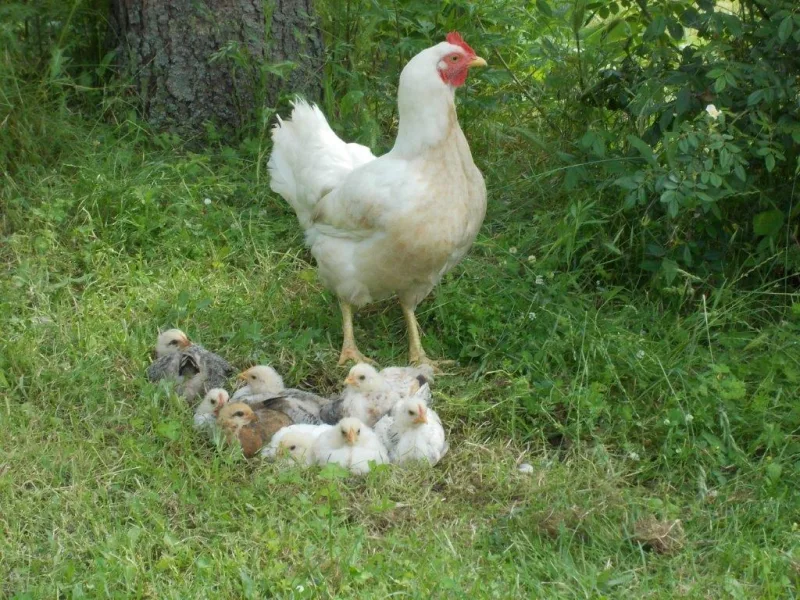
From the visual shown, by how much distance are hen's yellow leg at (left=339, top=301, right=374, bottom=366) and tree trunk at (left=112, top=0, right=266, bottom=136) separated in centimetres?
168

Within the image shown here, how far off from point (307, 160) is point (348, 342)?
0.88 meters

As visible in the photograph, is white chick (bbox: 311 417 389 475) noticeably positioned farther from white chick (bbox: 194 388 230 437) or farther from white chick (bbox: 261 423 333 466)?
white chick (bbox: 194 388 230 437)

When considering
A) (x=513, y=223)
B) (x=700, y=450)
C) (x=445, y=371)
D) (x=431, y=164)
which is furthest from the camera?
(x=513, y=223)

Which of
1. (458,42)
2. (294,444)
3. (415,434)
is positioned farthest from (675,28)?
(294,444)

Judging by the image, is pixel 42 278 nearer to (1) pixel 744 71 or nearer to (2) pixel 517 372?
(2) pixel 517 372

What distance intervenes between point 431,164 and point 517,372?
0.95 metres

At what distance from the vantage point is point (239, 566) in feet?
11.6

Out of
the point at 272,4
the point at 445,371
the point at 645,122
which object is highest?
the point at 272,4

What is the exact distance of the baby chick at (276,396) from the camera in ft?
14.6

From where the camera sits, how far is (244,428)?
13.8 feet

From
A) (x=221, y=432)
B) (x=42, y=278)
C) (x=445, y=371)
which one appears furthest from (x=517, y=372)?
(x=42, y=278)

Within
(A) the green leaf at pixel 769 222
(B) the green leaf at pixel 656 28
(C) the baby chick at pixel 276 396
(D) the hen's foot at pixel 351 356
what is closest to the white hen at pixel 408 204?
(D) the hen's foot at pixel 351 356

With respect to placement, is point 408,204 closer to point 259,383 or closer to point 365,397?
point 365,397

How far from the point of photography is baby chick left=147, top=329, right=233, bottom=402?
4.58m
